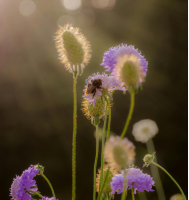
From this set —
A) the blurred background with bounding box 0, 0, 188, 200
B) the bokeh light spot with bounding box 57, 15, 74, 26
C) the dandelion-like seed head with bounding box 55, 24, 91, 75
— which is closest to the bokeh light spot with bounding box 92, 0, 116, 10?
the blurred background with bounding box 0, 0, 188, 200

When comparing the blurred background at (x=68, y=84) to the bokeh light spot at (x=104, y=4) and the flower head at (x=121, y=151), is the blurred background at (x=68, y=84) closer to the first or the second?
the bokeh light spot at (x=104, y=4)

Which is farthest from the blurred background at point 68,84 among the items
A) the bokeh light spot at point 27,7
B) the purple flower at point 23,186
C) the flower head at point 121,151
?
the flower head at point 121,151

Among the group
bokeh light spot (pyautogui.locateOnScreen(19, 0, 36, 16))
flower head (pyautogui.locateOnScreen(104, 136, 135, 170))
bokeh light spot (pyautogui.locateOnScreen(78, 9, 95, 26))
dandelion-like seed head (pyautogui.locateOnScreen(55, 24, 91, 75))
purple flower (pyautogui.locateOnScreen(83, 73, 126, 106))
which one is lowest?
flower head (pyautogui.locateOnScreen(104, 136, 135, 170))

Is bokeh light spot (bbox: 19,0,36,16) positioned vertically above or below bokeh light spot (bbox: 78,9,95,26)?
above

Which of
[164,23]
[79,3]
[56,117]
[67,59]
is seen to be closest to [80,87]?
[56,117]

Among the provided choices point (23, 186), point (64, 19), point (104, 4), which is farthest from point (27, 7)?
point (23, 186)

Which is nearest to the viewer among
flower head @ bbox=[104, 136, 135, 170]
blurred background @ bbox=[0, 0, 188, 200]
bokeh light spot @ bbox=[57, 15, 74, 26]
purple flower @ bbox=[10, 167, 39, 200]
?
flower head @ bbox=[104, 136, 135, 170]

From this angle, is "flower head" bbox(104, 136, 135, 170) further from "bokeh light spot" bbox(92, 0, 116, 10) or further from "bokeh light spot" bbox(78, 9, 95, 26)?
"bokeh light spot" bbox(92, 0, 116, 10)

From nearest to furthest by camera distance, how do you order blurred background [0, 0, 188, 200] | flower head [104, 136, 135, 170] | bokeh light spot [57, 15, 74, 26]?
1. flower head [104, 136, 135, 170]
2. blurred background [0, 0, 188, 200]
3. bokeh light spot [57, 15, 74, 26]

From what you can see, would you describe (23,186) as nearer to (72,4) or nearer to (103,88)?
(103,88)
